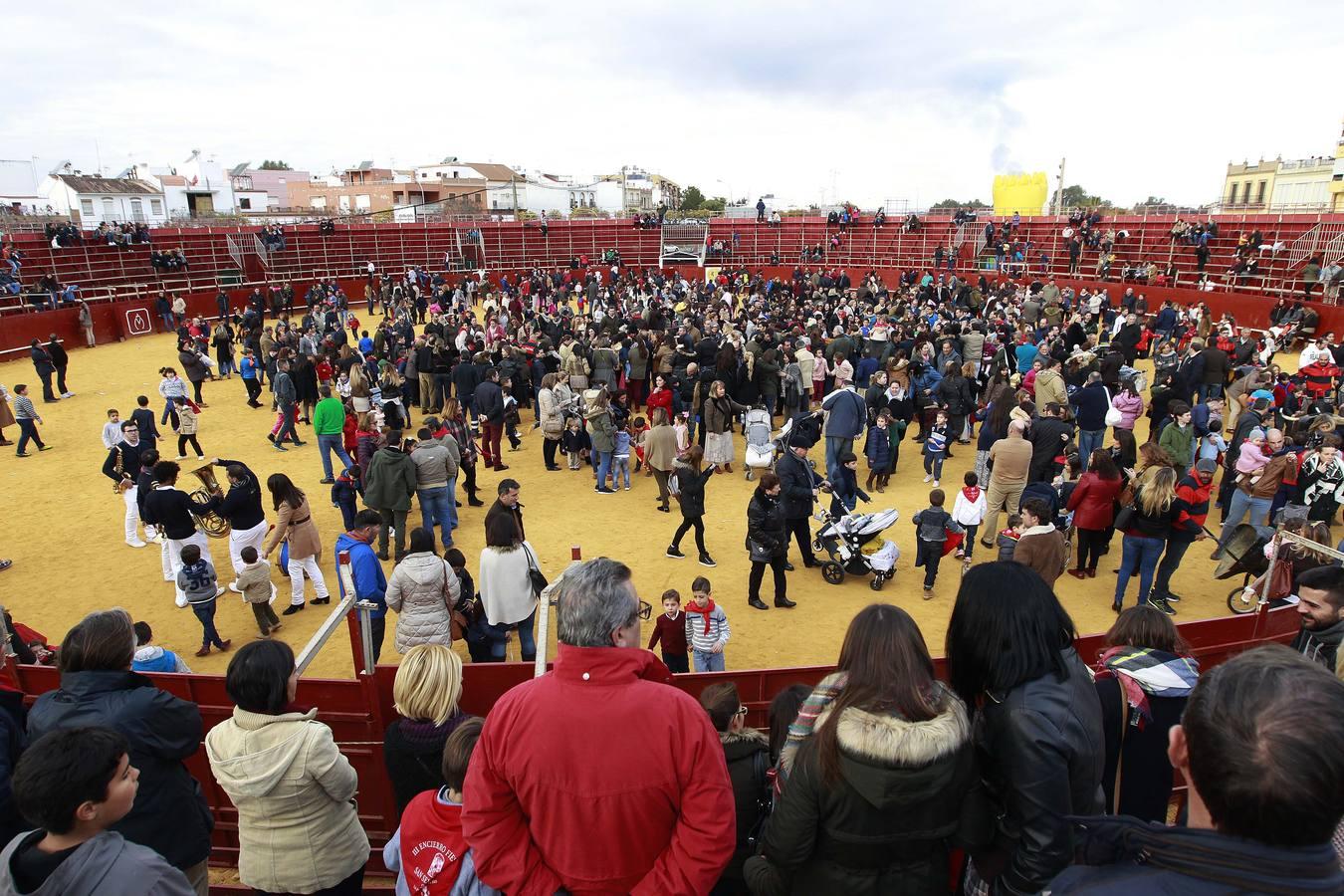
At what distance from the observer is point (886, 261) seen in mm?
37250

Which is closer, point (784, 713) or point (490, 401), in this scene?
point (784, 713)

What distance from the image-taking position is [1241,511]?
27.8ft

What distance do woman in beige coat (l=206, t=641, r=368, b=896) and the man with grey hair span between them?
126 cm

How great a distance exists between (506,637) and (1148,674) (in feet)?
15.6

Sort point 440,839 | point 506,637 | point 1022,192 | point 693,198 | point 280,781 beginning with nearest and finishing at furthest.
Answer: point 440,839 → point 280,781 → point 506,637 → point 1022,192 → point 693,198

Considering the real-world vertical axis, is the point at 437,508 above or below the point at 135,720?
below

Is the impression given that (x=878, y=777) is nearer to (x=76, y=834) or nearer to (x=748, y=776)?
(x=748, y=776)

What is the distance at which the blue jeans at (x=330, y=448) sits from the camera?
11195mm

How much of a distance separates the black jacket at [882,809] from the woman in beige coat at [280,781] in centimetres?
189

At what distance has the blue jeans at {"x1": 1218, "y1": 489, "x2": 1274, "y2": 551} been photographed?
8109 mm

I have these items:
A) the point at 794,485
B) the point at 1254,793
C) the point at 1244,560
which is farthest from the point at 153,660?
the point at 1244,560

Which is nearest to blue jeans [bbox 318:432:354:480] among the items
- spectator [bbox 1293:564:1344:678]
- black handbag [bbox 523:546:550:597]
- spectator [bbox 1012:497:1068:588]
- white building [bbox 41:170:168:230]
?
black handbag [bbox 523:546:550:597]

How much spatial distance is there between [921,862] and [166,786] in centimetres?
301

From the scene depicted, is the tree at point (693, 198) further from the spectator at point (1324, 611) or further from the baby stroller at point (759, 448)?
the spectator at point (1324, 611)
